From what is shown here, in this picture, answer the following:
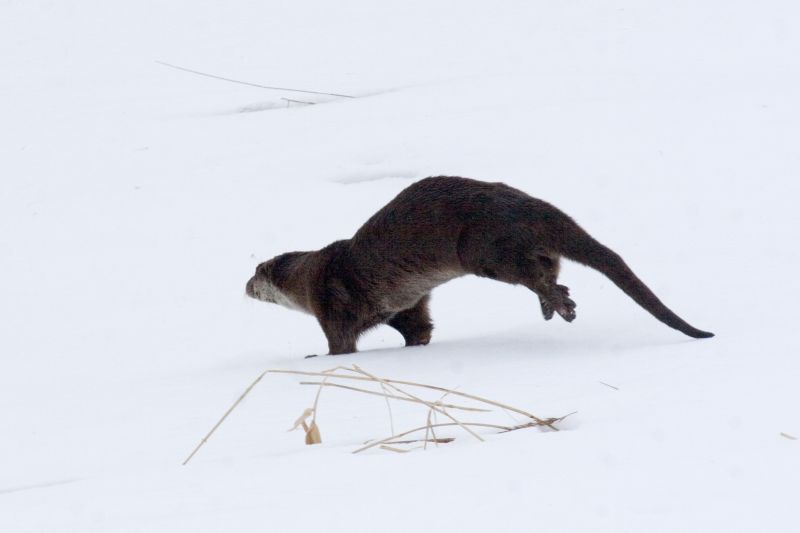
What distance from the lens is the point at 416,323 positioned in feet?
15.3

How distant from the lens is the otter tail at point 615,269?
11.7 ft

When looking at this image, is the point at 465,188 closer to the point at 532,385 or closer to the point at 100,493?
the point at 532,385

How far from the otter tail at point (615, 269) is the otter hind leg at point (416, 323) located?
1.02 meters

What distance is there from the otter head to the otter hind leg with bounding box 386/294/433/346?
51 centimetres

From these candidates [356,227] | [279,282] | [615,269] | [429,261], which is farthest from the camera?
[356,227]

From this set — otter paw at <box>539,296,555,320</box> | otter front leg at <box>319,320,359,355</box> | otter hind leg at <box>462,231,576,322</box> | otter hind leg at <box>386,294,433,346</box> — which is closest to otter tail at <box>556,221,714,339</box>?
otter hind leg at <box>462,231,576,322</box>

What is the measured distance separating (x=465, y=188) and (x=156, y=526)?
2431 millimetres

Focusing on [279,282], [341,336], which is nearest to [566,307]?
[341,336]

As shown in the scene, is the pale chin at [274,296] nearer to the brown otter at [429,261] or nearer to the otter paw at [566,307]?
the brown otter at [429,261]

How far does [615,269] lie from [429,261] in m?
0.83

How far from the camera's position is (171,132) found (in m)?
8.41

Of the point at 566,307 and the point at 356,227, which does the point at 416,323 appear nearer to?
the point at 566,307

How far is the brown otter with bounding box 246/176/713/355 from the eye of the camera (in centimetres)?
380

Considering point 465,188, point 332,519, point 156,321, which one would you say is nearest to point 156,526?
point 332,519
